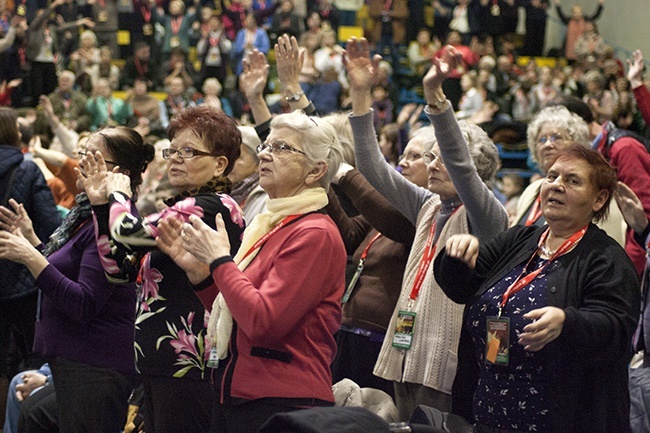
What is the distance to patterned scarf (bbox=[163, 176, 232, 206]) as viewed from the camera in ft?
9.34

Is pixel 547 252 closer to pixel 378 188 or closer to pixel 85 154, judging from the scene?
pixel 378 188

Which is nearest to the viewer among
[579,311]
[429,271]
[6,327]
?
[579,311]

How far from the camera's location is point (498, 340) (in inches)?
102

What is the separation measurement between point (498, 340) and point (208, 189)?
0.94 metres

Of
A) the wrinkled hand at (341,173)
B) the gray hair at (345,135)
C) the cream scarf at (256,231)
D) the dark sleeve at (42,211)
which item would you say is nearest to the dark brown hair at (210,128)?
the cream scarf at (256,231)

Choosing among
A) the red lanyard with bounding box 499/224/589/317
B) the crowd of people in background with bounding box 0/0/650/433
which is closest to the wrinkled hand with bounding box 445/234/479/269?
the crowd of people in background with bounding box 0/0/650/433

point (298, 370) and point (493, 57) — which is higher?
point (298, 370)

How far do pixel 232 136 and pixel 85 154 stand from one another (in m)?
0.43

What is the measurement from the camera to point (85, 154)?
291 centimetres

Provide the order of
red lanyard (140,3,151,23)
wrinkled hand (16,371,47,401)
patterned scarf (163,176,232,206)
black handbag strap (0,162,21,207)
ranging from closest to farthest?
patterned scarf (163,176,232,206), wrinkled hand (16,371,47,401), black handbag strap (0,162,21,207), red lanyard (140,3,151,23)

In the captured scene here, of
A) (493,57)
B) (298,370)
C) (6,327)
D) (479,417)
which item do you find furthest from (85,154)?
(493,57)

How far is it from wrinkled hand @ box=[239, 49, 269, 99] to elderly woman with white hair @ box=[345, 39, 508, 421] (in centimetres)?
45

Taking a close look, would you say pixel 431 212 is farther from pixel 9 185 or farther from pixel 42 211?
pixel 9 185

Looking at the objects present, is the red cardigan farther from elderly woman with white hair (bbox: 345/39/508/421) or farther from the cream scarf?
elderly woman with white hair (bbox: 345/39/508/421)
